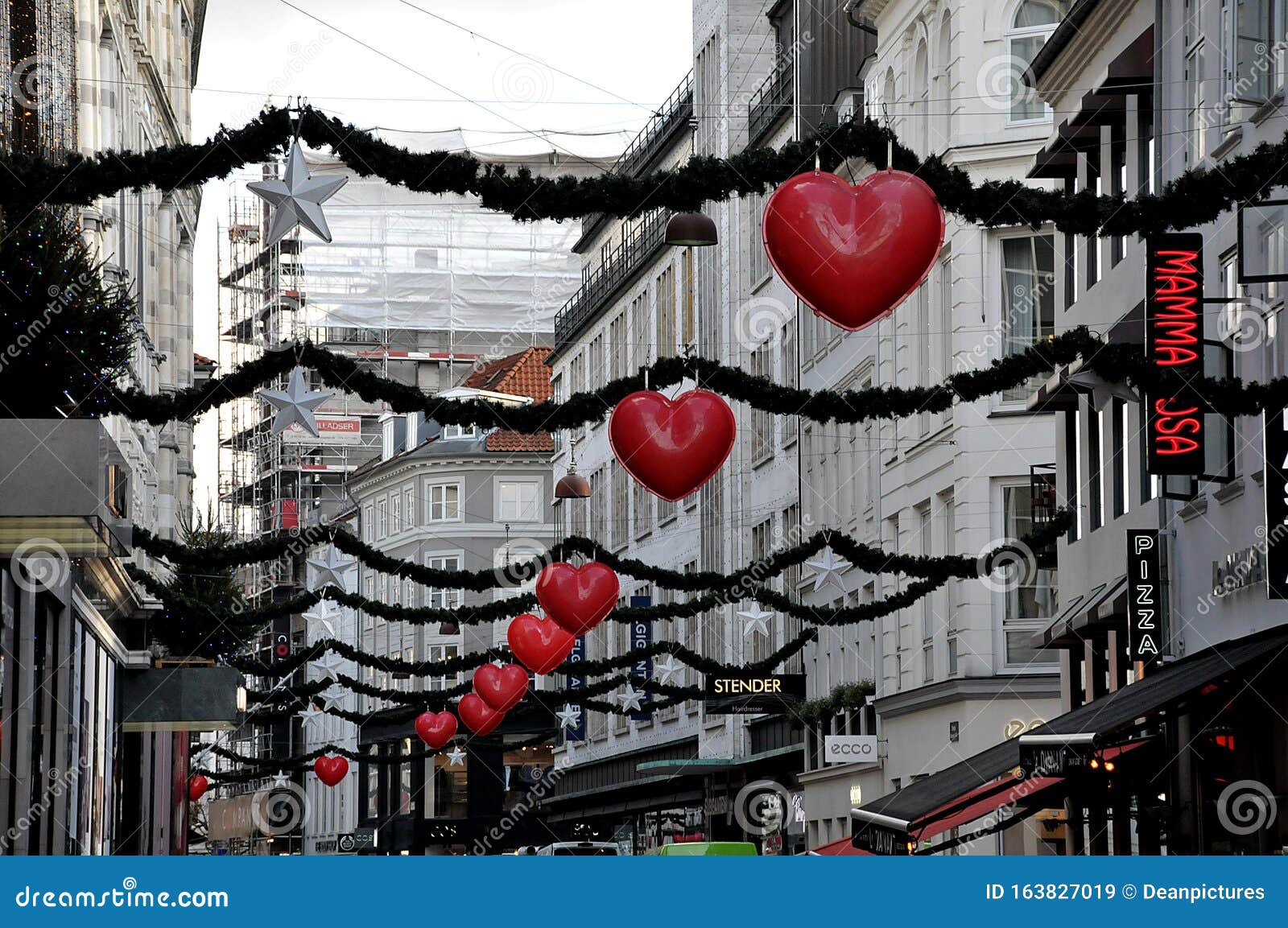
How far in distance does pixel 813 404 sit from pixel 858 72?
2527cm

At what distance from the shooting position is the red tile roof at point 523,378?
84.3 meters

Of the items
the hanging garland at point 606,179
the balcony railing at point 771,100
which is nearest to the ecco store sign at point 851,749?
the balcony railing at point 771,100

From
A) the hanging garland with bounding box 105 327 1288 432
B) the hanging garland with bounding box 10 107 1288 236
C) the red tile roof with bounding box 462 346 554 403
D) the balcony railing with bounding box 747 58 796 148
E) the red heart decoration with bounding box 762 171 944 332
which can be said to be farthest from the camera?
the red tile roof with bounding box 462 346 554 403

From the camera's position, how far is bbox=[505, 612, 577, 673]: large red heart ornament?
85.3 ft

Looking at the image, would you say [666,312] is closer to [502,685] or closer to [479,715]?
[479,715]

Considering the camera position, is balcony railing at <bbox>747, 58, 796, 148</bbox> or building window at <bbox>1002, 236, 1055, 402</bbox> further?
balcony railing at <bbox>747, 58, 796, 148</bbox>

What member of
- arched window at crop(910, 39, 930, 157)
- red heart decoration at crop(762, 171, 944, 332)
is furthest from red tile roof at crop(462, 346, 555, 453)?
red heart decoration at crop(762, 171, 944, 332)

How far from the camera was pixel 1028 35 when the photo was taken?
33.3m

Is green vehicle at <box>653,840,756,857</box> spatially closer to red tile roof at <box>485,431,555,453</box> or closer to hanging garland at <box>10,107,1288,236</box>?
hanging garland at <box>10,107,1288,236</box>

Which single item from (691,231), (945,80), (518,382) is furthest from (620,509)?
(691,231)

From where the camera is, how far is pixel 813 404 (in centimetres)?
1727

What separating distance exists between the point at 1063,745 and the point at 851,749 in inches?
793

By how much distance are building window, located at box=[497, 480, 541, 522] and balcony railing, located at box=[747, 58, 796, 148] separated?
39.1m

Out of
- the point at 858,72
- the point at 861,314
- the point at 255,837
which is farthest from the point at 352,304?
the point at 861,314
